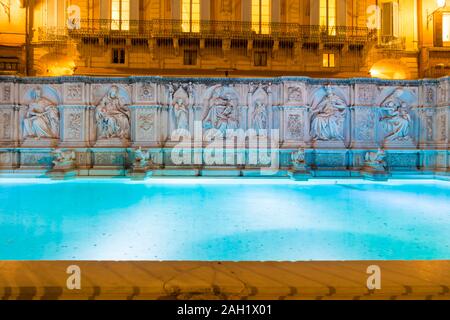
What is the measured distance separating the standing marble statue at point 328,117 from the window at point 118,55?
42.4ft

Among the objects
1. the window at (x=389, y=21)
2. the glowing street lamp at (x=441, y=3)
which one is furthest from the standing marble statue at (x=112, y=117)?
the glowing street lamp at (x=441, y=3)

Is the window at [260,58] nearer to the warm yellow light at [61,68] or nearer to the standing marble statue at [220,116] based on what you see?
the standing marble statue at [220,116]

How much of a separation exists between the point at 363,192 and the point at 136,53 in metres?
15.8

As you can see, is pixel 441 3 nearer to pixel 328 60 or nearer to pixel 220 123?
pixel 328 60

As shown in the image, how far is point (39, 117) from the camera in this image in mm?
11070

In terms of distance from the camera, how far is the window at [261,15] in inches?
723

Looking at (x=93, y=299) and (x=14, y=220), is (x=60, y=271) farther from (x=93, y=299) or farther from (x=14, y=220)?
(x=14, y=220)

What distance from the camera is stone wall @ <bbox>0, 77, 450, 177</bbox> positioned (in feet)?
36.2

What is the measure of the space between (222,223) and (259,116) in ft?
23.0

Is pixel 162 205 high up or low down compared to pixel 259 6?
Answer: down

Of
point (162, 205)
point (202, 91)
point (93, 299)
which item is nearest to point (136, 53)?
point (202, 91)

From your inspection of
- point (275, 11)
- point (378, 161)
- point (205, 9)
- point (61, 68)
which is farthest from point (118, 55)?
point (378, 161)

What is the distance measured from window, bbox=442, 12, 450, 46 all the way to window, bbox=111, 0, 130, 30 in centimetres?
1996

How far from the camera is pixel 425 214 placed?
5605 millimetres
